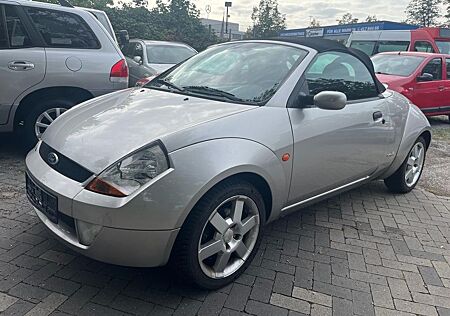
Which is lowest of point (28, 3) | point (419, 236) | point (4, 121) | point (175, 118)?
point (419, 236)

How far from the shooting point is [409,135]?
4152 millimetres

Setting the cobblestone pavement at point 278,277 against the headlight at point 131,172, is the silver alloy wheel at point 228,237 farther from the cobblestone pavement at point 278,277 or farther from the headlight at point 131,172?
the headlight at point 131,172

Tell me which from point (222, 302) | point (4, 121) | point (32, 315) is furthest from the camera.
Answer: point (4, 121)

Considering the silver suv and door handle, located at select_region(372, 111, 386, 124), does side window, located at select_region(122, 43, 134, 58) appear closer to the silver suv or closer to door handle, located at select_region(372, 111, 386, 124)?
the silver suv

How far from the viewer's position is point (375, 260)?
3.04 m

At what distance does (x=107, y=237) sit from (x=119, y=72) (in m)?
3.30

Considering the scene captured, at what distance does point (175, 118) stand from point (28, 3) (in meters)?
3.15

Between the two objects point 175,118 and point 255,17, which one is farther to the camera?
point 255,17

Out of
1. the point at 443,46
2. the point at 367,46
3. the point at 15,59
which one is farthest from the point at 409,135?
the point at 443,46

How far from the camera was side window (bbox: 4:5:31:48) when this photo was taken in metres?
4.39

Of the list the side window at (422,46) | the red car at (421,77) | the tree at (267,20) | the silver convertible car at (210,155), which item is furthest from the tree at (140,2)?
the silver convertible car at (210,155)

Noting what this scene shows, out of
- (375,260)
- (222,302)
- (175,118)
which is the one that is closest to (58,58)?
(175,118)

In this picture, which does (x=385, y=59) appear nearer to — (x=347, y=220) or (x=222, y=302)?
(x=347, y=220)

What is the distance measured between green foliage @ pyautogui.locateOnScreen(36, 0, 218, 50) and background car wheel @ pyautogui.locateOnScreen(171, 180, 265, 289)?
2184 cm
